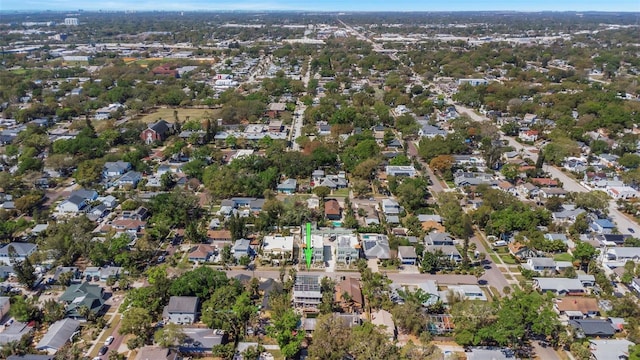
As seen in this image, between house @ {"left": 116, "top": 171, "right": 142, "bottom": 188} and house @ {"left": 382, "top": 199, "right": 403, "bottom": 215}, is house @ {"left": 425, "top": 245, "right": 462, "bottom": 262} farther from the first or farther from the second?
house @ {"left": 116, "top": 171, "right": 142, "bottom": 188}

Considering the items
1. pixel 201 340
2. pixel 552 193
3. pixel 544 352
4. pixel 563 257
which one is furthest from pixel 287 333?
pixel 552 193

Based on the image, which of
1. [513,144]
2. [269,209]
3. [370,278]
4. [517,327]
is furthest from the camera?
[513,144]

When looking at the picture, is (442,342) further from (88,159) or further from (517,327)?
(88,159)

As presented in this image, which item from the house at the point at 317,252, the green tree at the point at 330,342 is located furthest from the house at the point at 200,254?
the green tree at the point at 330,342

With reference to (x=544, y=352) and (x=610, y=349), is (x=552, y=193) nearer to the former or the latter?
(x=610, y=349)

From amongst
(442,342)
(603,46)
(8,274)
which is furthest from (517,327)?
(603,46)

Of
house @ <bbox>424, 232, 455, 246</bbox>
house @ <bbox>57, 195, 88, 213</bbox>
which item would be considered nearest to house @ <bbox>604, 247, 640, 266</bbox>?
house @ <bbox>424, 232, 455, 246</bbox>
